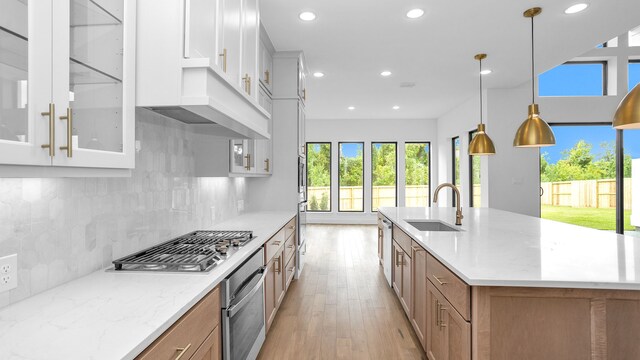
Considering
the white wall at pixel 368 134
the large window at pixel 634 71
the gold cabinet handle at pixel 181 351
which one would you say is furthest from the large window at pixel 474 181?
the gold cabinet handle at pixel 181 351

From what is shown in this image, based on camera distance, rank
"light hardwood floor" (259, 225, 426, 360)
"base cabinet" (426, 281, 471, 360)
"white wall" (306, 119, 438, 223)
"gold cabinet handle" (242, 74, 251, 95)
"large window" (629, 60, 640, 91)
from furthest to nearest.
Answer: "white wall" (306, 119, 438, 223) → "large window" (629, 60, 640, 91) → "light hardwood floor" (259, 225, 426, 360) → "gold cabinet handle" (242, 74, 251, 95) → "base cabinet" (426, 281, 471, 360)

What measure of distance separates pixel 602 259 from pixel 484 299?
0.75 meters

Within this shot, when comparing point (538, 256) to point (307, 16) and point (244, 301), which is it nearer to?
point (244, 301)

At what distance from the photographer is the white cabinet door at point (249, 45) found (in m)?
2.05

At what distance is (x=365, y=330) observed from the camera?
8.75 ft

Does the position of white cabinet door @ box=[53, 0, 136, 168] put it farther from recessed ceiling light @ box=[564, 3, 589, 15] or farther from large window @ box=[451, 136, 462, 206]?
large window @ box=[451, 136, 462, 206]

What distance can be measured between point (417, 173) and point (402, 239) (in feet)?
20.1

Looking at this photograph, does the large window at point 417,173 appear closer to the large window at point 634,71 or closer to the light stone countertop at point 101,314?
the large window at point 634,71

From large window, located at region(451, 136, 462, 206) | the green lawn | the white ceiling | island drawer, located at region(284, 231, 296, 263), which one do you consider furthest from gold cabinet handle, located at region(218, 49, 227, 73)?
large window, located at region(451, 136, 462, 206)

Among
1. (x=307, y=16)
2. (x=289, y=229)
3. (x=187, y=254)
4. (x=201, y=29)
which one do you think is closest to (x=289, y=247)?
(x=289, y=229)

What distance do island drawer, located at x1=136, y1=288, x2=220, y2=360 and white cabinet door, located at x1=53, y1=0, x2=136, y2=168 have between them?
57 cm

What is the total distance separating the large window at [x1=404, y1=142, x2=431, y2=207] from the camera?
859 centimetres

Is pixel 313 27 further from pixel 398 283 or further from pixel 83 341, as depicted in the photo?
pixel 83 341

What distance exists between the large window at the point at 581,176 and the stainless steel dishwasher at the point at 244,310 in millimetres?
5535
